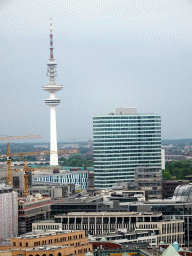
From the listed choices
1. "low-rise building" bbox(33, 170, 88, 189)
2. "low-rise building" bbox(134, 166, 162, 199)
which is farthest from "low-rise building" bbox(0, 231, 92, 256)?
"low-rise building" bbox(33, 170, 88, 189)

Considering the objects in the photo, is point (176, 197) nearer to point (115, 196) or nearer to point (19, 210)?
point (115, 196)

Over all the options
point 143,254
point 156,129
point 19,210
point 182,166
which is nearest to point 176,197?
point 19,210

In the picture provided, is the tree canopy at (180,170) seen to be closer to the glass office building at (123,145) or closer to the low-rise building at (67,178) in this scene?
the glass office building at (123,145)

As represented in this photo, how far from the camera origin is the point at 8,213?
100875mm

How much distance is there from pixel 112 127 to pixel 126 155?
5.17 metres

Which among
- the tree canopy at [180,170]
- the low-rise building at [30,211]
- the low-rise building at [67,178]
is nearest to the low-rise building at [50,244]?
the low-rise building at [30,211]

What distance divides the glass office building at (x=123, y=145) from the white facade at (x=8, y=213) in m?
51.4

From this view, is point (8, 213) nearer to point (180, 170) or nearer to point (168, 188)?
point (168, 188)

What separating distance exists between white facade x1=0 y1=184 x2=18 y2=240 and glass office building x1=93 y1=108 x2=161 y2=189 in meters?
51.4

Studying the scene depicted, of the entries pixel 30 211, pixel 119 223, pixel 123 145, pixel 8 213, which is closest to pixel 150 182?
pixel 123 145

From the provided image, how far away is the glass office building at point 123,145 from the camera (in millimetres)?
154250

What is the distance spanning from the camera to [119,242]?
8006cm

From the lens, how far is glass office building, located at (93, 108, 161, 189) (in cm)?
15425

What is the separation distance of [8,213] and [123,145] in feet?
188
